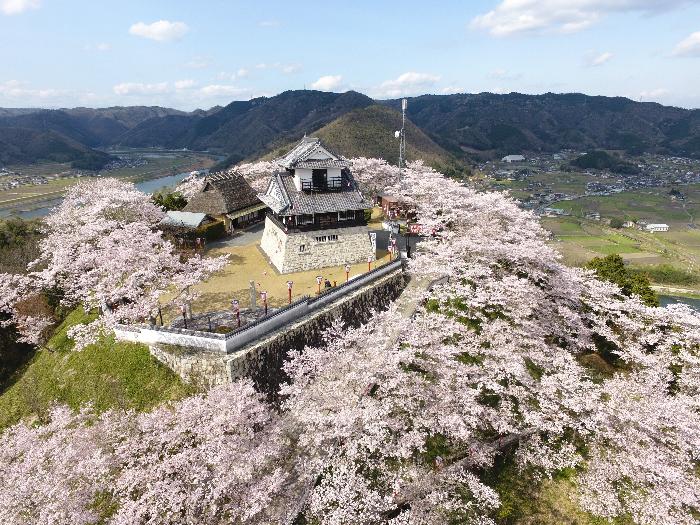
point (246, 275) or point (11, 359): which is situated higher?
point (246, 275)

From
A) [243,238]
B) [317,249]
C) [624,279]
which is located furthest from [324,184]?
[624,279]

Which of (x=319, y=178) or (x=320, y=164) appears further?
(x=319, y=178)

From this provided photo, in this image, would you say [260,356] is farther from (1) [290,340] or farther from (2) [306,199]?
(2) [306,199]

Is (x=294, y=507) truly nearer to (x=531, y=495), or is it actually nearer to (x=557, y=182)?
(x=531, y=495)

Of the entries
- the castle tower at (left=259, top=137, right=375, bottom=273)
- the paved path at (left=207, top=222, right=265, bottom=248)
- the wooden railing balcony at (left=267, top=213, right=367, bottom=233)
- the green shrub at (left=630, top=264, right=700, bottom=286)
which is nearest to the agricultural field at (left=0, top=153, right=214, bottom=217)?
the paved path at (left=207, top=222, right=265, bottom=248)

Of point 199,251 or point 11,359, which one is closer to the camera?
point 11,359

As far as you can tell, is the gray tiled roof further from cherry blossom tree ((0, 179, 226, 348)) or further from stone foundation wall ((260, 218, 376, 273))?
cherry blossom tree ((0, 179, 226, 348))

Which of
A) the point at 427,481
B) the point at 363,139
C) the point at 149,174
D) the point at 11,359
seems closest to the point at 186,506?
the point at 427,481
